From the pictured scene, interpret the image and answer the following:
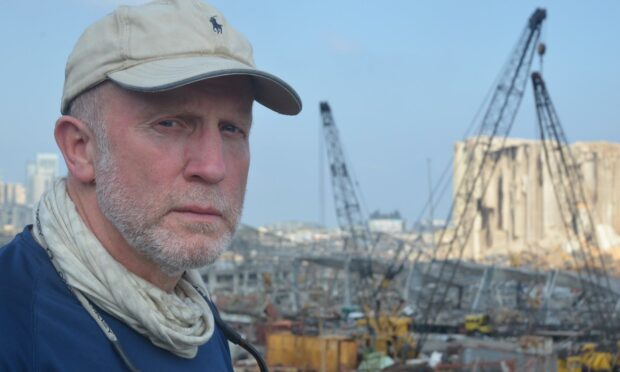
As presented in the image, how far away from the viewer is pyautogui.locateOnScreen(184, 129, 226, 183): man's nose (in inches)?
70.9

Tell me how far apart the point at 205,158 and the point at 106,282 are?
0.36m

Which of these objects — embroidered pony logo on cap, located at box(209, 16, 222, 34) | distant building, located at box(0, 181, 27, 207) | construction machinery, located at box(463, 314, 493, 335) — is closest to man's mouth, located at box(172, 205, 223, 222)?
embroidered pony logo on cap, located at box(209, 16, 222, 34)

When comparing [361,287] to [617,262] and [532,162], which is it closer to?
[617,262]

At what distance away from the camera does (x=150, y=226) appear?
1810 millimetres

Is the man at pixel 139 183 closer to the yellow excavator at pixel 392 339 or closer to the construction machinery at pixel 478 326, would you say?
the yellow excavator at pixel 392 339

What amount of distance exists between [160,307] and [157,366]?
0.14 meters

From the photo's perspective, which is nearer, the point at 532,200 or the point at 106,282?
the point at 106,282

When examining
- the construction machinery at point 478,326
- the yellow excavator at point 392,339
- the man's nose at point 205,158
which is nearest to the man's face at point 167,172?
the man's nose at point 205,158

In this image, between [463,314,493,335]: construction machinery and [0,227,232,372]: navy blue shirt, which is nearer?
[0,227,232,372]: navy blue shirt

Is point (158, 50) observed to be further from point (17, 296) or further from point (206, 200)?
point (17, 296)

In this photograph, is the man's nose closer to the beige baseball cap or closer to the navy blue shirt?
the beige baseball cap

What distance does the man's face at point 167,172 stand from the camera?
178 centimetres

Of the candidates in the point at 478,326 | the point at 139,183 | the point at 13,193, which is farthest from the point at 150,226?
the point at 13,193

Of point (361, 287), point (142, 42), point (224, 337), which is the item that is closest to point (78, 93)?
point (142, 42)
